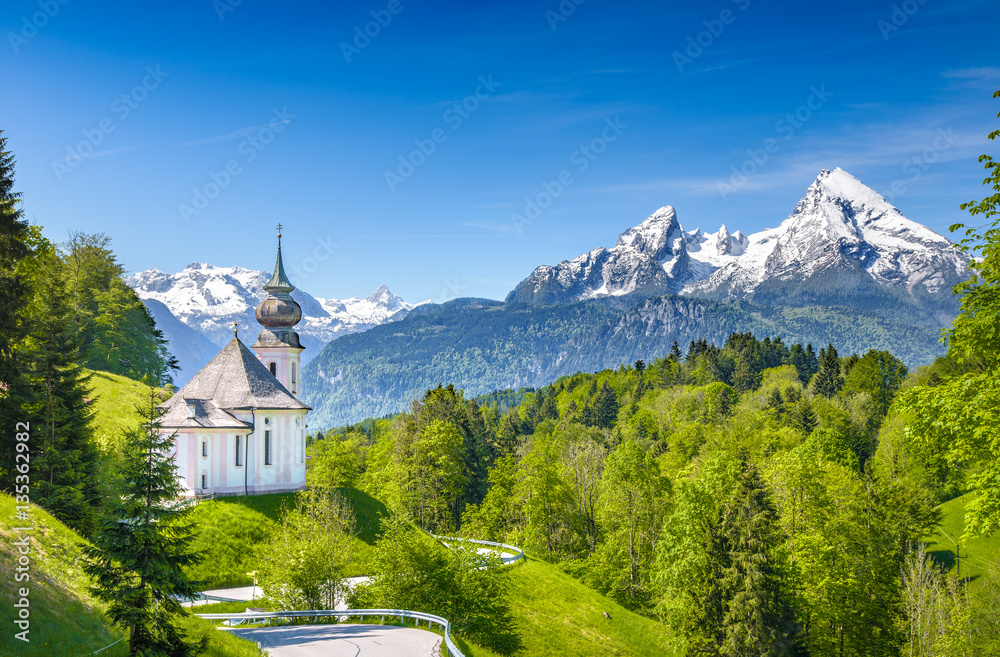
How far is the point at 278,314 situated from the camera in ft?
224

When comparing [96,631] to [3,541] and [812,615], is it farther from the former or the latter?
[812,615]

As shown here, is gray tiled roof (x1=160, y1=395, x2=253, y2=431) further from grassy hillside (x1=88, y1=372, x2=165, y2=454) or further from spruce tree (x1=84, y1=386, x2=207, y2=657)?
spruce tree (x1=84, y1=386, x2=207, y2=657)

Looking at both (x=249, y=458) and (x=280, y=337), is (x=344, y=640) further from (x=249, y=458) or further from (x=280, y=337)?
(x=280, y=337)

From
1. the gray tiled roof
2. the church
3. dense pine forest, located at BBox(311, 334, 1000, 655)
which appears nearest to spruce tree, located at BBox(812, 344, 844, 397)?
dense pine forest, located at BBox(311, 334, 1000, 655)

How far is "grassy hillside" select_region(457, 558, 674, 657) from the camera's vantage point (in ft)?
139

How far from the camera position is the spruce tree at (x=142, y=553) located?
665 inches

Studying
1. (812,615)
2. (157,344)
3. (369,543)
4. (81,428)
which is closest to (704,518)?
(812,615)

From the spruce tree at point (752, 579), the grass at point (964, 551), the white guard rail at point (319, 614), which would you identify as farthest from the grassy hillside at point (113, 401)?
the grass at point (964, 551)

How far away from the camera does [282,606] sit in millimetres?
32531

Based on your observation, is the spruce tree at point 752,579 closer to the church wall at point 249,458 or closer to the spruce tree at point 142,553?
the spruce tree at point 142,553

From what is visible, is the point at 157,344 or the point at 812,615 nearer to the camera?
the point at 812,615

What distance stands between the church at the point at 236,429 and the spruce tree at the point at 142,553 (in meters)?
32.2

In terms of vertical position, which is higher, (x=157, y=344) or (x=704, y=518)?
(x=157, y=344)

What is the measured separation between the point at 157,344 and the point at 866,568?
72839 mm
